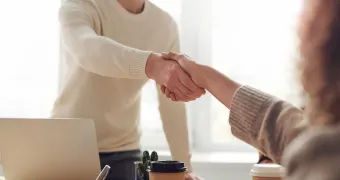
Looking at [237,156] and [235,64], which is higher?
[235,64]

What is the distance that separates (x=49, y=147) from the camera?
1411 millimetres

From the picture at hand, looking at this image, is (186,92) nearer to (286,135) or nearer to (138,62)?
(138,62)

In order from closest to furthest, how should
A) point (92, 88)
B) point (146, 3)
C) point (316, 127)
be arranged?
1. point (316, 127)
2. point (92, 88)
3. point (146, 3)

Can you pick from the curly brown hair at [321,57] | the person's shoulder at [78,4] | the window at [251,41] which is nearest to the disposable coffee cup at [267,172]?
the curly brown hair at [321,57]

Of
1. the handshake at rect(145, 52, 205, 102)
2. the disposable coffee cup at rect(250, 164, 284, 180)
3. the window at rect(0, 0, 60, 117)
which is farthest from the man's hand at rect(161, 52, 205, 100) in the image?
the window at rect(0, 0, 60, 117)

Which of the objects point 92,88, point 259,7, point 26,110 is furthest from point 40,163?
point 259,7

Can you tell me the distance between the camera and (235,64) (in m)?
2.62

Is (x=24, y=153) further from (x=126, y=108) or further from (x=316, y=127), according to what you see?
(x=316, y=127)

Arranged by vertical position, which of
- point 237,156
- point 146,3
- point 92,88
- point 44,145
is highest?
point 146,3

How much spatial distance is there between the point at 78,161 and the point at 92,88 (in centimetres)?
44

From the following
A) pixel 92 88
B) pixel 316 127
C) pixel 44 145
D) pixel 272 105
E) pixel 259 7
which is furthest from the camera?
pixel 259 7

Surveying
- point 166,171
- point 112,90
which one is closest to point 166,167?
point 166,171

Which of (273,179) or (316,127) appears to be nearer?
(316,127)

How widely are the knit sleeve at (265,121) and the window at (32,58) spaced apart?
5.60 feet
